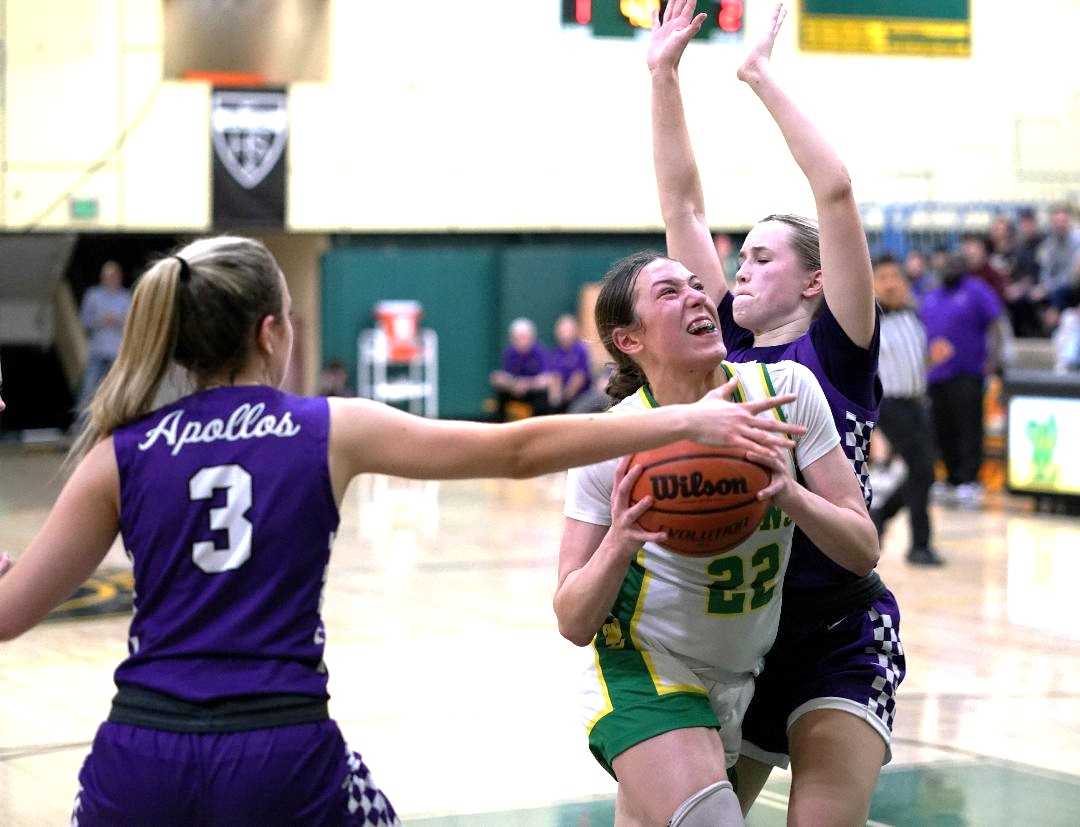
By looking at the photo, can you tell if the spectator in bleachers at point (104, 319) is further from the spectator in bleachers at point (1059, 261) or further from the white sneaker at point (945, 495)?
the spectator in bleachers at point (1059, 261)

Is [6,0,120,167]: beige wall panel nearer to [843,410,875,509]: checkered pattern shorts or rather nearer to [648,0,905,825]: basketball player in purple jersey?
[648,0,905,825]: basketball player in purple jersey

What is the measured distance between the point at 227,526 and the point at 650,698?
1.17m

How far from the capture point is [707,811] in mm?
3367

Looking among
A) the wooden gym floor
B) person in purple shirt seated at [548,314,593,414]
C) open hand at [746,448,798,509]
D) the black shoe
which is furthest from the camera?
person in purple shirt seated at [548,314,593,414]

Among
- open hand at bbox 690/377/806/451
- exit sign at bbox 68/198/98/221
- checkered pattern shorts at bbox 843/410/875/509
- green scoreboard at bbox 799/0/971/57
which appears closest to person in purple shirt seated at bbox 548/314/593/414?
exit sign at bbox 68/198/98/221

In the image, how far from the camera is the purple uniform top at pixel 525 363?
19.1 meters

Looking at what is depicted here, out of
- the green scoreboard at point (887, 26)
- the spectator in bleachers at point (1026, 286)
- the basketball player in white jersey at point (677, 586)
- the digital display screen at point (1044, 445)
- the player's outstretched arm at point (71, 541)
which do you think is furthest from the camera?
the spectator in bleachers at point (1026, 286)

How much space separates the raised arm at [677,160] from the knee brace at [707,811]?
136 cm

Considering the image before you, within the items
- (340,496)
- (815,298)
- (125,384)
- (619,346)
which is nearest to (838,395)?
(815,298)

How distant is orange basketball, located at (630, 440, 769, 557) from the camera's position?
3.29 m

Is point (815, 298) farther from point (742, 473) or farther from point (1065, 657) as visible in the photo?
point (1065, 657)

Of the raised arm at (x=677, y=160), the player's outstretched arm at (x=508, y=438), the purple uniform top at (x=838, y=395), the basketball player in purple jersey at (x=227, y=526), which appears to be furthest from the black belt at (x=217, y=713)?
the raised arm at (x=677, y=160)

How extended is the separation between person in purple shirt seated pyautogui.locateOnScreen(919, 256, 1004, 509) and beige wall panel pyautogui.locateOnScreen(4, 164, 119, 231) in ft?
30.5

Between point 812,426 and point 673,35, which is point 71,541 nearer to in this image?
point 812,426
